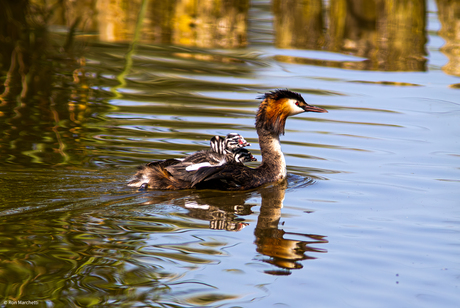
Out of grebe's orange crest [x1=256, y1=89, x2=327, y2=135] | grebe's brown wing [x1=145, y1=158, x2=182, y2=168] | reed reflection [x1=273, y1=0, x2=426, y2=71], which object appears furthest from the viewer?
reed reflection [x1=273, y1=0, x2=426, y2=71]

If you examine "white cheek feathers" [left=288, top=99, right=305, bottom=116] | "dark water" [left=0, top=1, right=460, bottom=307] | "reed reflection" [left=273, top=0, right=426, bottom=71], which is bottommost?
"dark water" [left=0, top=1, right=460, bottom=307]

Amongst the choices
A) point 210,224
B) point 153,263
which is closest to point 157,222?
point 210,224

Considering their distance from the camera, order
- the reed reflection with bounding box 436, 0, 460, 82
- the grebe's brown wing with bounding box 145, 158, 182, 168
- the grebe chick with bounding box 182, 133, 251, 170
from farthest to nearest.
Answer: the reed reflection with bounding box 436, 0, 460, 82 → the grebe chick with bounding box 182, 133, 251, 170 → the grebe's brown wing with bounding box 145, 158, 182, 168

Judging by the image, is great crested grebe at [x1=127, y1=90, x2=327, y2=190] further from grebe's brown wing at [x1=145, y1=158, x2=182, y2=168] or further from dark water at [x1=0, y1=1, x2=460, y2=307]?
dark water at [x1=0, y1=1, x2=460, y2=307]

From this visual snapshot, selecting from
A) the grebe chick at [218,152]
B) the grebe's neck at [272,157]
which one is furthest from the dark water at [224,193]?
the grebe chick at [218,152]

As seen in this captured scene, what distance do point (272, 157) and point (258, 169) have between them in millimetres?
260

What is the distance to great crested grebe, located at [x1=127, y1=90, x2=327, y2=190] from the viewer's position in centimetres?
675

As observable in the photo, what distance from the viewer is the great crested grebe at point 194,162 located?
6.75 meters

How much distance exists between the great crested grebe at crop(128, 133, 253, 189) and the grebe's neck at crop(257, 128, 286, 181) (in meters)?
0.34

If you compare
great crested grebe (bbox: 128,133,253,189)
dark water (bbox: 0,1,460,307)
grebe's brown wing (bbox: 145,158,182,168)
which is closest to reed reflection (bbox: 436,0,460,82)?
dark water (bbox: 0,1,460,307)

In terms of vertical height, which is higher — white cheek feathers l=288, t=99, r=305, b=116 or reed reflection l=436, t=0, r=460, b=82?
reed reflection l=436, t=0, r=460, b=82

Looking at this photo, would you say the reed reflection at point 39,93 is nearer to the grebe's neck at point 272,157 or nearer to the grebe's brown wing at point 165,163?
the grebe's brown wing at point 165,163

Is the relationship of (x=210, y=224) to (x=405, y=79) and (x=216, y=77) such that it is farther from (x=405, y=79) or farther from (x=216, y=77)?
(x=405, y=79)

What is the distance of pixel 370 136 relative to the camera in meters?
9.35
